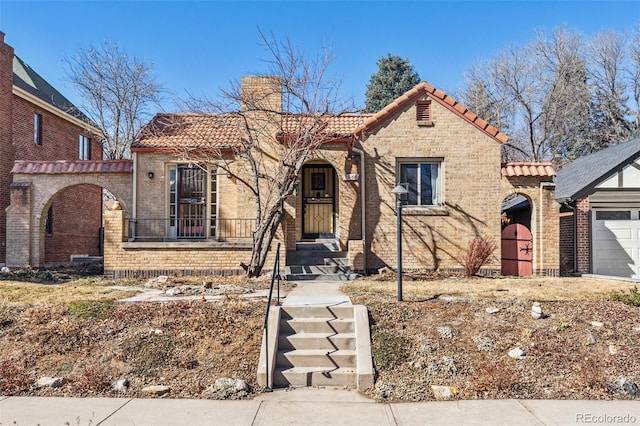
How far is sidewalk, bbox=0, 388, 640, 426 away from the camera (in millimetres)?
4719

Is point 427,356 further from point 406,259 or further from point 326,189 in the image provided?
point 326,189

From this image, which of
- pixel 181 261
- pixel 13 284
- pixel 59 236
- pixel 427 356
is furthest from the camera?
pixel 59 236

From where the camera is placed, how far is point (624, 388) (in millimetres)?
5457

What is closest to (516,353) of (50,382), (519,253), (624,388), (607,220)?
(624,388)

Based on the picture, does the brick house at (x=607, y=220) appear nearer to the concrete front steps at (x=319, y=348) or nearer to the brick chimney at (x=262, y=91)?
the brick chimney at (x=262, y=91)

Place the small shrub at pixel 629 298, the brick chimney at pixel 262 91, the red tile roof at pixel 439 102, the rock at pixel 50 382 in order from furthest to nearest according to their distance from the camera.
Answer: the red tile roof at pixel 439 102
the brick chimney at pixel 262 91
the small shrub at pixel 629 298
the rock at pixel 50 382

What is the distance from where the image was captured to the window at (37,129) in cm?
1756

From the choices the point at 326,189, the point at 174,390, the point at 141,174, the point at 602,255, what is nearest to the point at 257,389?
the point at 174,390

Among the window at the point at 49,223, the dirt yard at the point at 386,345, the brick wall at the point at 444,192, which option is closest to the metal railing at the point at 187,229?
the brick wall at the point at 444,192

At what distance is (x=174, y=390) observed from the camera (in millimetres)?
5527

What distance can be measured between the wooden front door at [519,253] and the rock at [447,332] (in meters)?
6.93

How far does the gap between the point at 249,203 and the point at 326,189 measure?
8.75 feet

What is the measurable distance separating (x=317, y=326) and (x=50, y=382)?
3555 mm

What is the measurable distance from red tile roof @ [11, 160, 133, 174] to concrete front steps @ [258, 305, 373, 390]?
935 cm
